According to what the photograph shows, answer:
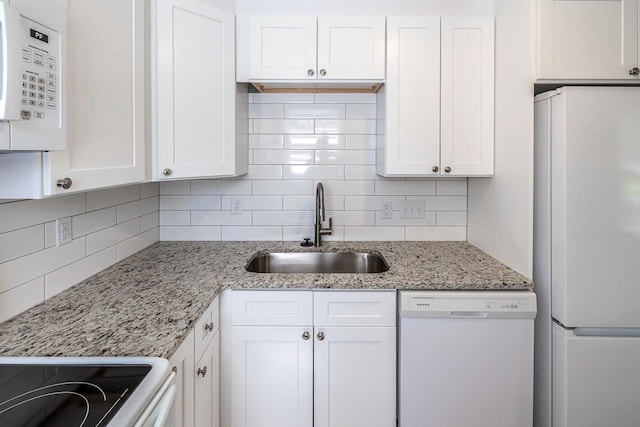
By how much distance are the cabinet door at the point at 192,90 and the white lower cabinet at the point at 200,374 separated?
27.2 inches

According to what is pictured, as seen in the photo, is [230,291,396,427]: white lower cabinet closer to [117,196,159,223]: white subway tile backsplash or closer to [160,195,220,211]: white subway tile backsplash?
[117,196,159,223]: white subway tile backsplash

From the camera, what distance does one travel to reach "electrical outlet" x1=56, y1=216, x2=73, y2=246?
151 cm

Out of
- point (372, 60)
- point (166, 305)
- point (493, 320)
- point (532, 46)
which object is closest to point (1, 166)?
point (166, 305)

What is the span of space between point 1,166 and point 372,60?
1.62 meters

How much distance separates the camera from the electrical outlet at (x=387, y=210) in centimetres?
247

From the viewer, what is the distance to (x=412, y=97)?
80.6 inches

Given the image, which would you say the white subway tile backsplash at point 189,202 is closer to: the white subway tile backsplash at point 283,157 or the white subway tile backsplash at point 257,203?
the white subway tile backsplash at point 257,203

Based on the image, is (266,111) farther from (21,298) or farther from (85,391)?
(85,391)

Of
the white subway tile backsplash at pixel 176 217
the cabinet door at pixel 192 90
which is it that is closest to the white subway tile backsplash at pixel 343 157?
the cabinet door at pixel 192 90

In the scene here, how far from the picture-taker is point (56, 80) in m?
0.98

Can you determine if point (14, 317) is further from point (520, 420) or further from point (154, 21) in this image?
point (520, 420)

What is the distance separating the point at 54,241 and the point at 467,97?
6.38ft

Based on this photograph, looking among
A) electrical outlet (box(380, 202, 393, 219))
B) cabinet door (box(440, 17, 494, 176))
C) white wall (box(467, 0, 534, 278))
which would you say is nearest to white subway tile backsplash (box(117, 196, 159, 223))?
electrical outlet (box(380, 202, 393, 219))

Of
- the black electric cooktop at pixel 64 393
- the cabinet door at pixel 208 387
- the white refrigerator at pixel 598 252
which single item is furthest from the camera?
the white refrigerator at pixel 598 252
